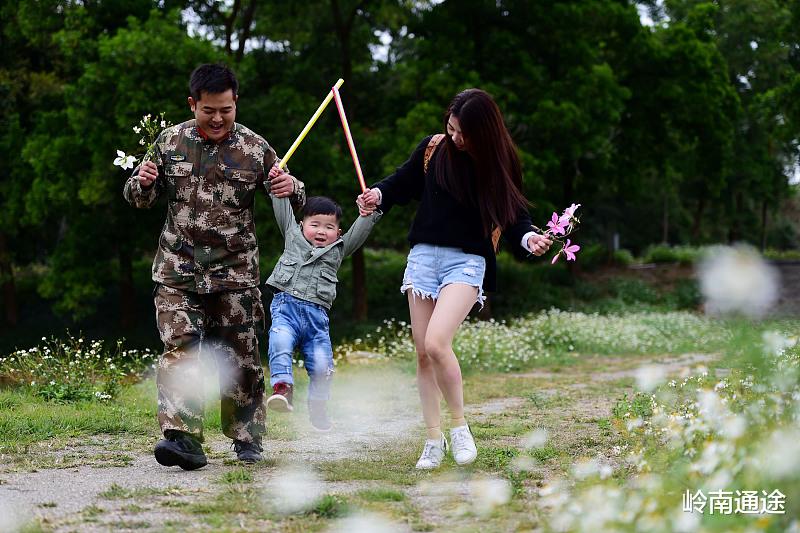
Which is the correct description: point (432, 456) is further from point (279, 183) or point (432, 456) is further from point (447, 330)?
point (279, 183)

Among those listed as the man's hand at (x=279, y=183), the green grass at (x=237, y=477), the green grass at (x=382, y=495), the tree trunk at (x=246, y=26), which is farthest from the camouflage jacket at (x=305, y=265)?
the tree trunk at (x=246, y=26)

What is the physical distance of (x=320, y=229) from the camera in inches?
266

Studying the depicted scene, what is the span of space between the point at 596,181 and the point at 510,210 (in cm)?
2237

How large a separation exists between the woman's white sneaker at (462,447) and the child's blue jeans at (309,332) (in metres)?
1.40

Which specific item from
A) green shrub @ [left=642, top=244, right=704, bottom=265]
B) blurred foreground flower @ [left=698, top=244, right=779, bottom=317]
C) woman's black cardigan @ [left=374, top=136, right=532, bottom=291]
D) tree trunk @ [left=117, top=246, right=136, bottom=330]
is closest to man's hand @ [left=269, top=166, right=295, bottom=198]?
woman's black cardigan @ [left=374, top=136, right=532, bottom=291]

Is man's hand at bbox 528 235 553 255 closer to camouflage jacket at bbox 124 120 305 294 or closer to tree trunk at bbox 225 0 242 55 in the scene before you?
camouflage jacket at bbox 124 120 305 294

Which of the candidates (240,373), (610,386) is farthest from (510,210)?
(610,386)

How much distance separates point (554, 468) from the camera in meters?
5.52

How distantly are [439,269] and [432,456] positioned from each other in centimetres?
101

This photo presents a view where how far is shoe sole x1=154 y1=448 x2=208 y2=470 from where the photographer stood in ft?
17.6

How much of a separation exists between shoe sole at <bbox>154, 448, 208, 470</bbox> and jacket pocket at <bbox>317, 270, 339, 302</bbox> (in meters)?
1.64

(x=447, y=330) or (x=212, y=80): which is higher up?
(x=212, y=80)

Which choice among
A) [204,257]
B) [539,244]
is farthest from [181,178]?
[539,244]

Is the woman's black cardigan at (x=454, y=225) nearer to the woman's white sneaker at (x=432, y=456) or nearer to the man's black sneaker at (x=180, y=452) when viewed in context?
the woman's white sneaker at (x=432, y=456)
